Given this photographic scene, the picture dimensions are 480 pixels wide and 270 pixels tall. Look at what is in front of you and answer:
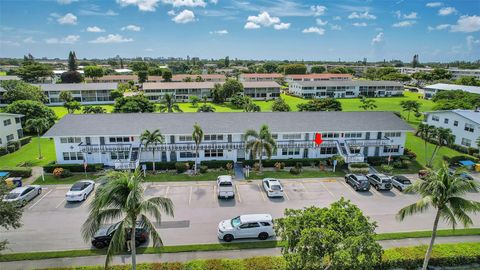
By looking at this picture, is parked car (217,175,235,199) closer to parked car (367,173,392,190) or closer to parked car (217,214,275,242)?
parked car (217,214,275,242)

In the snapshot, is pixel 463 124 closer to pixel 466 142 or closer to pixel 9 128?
pixel 466 142

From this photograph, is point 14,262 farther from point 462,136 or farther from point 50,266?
point 462,136

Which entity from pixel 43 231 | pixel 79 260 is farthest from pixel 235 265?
pixel 43 231

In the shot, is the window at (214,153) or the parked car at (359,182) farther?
the window at (214,153)

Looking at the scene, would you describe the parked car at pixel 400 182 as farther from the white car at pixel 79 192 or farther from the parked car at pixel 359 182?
the white car at pixel 79 192

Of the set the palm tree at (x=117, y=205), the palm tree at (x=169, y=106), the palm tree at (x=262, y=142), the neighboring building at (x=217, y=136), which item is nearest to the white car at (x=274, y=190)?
the palm tree at (x=262, y=142)

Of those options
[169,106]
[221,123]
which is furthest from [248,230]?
[169,106]

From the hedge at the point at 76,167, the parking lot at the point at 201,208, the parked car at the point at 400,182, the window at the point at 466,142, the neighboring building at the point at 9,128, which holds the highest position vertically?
the neighboring building at the point at 9,128
